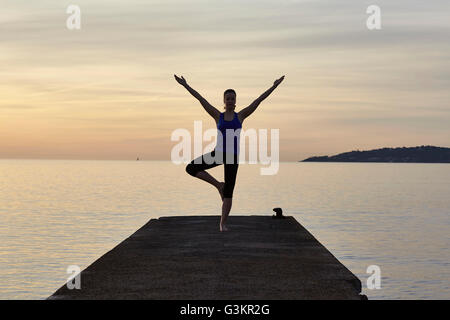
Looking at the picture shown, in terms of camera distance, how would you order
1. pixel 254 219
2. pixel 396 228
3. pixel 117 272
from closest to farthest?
pixel 117 272 < pixel 254 219 < pixel 396 228

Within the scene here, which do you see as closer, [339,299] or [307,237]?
[339,299]

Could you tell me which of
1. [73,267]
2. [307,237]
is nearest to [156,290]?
[307,237]

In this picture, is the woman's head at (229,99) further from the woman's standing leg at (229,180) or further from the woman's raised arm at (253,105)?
the woman's standing leg at (229,180)

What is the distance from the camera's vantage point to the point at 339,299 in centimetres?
795

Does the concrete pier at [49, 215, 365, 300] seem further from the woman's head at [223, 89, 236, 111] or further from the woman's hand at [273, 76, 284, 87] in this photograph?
the woman's hand at [273, 76, 284, 87]

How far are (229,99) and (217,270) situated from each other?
3950 millimetres

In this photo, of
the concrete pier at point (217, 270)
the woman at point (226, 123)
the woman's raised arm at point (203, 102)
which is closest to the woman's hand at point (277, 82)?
the woman at point (226, 123)

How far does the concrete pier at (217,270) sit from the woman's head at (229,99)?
2600 millimetres

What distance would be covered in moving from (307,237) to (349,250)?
12418mm

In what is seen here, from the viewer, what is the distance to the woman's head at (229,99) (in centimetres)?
1269

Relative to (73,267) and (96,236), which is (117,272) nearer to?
(73,267)
